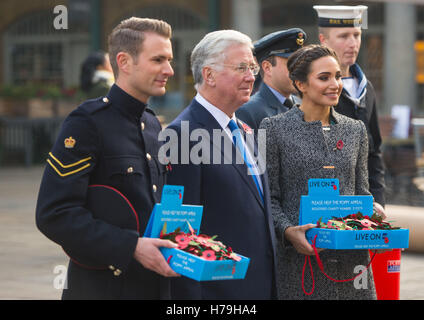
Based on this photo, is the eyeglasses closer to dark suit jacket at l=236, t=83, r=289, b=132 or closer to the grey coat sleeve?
the grey coat sleeve

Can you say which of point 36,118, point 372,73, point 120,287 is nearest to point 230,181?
point 120,287

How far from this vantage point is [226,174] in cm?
343

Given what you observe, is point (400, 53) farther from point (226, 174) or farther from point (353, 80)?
point (226, 174)

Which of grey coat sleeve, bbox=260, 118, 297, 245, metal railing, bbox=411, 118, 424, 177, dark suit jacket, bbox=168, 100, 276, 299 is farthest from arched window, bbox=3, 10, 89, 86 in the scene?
dark suit jacket, bbox=168, 100, 276, 299

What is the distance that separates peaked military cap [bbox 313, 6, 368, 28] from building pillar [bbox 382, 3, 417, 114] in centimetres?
1360

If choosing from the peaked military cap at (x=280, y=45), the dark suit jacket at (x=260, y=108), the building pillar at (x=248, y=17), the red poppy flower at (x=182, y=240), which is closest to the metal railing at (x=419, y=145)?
the peaked military cap at (x=280, y=45)

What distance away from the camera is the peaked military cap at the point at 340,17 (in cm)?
508

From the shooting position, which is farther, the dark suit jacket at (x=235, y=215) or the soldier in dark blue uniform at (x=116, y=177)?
the dark suit jacket at (x=235, y=215)

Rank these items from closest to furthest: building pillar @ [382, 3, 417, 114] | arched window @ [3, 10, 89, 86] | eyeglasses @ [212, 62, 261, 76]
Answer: eyeglasses @ [212, 62, 261, 76], building pillar @ [382, 3, 417, 114], arched window @ [3, 10, 89, 86]

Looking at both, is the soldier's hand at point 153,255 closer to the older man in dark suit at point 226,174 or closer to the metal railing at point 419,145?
the older man in dark suit at point 226,174

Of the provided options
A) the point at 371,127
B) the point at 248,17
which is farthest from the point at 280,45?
the point at 248,17

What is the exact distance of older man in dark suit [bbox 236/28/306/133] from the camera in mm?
4629

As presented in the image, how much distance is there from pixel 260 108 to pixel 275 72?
0.96ft

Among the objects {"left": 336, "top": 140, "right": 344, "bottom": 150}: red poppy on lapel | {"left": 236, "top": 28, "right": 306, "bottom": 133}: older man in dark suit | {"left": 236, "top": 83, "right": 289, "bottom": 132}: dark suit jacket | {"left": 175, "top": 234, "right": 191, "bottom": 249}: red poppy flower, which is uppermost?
{"left": 236, "top": 28, "right": 306, "bottom": 133}: older man in dark suit
